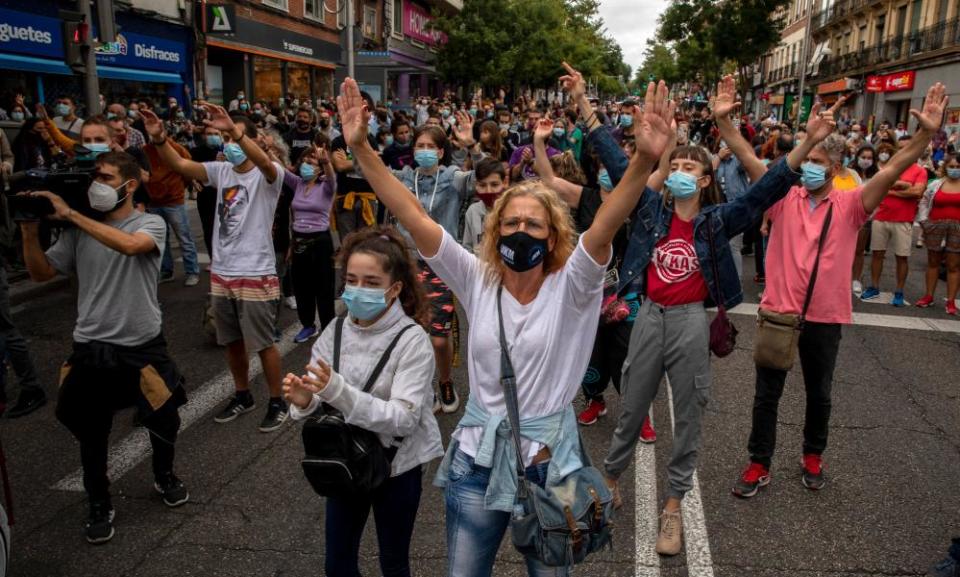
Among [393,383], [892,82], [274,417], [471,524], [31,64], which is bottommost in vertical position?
[274,417]

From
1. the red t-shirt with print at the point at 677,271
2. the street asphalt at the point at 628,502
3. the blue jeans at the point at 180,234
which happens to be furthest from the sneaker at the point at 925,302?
the blue jeans at the point at 180,234

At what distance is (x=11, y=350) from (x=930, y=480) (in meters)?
5.95

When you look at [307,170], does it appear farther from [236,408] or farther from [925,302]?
[925,302]

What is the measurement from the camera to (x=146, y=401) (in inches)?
146

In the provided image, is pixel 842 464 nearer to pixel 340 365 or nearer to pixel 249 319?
pixel 340 365

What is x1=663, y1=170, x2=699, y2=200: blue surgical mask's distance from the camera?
3.62 meters

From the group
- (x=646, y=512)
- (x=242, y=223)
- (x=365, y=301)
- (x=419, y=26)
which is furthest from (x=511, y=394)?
(x=419, y=26)

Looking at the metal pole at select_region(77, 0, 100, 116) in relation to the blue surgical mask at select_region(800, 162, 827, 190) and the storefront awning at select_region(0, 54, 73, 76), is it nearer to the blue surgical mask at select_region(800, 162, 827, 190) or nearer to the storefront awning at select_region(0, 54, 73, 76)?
the storefront awning at select_region(0, 54, 73, 76)

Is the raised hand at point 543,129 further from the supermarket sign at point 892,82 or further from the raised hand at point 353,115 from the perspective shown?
the supermarket sign at point 892,82

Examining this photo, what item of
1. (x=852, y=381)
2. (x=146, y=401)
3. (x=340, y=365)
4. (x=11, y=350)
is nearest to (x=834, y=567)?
(x=340, y=365)

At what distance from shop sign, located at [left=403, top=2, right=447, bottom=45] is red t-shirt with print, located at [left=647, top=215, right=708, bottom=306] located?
35.3 m

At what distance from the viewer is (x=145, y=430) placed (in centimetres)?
498

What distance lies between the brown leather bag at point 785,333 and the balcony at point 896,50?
30.8m

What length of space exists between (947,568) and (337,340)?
2.73 m
